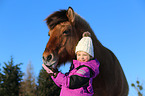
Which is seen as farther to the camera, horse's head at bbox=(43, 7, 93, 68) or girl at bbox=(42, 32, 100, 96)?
horse's head at bbox=(43, 7, 93, 68)

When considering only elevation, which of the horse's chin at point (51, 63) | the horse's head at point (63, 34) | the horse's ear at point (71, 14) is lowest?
the horse's chin at point (51, 63)

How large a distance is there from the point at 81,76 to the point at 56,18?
168 cm

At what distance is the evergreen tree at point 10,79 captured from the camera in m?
15.6

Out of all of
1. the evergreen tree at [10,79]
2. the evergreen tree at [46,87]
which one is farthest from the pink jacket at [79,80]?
the evergreen tree at [10,79]

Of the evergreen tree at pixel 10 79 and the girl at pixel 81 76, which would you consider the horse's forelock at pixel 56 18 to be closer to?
the girl at pixel 81 76

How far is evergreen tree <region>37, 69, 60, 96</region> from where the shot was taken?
1215 cm

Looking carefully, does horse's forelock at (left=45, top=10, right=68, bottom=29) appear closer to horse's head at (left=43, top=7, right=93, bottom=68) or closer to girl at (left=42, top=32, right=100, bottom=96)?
horse's head at (left=43, top=7, right=93, bottom=68)

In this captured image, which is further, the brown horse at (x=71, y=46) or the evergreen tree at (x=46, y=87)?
the evergreen tree at (x=46, y=87)

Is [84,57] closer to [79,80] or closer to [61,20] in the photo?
[79,80]

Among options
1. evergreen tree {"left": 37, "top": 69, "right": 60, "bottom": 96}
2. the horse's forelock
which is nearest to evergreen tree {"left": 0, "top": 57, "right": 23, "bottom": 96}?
evergreen tree {"left": 37, "top": 69, "right": 60, "bottom": 96}

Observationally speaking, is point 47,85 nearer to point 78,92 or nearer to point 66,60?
point 66,60

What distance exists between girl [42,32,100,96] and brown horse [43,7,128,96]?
62 cm

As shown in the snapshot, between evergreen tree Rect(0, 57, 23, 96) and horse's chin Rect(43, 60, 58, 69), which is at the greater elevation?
evergreen tree Rect(0, 57, 23, 96)

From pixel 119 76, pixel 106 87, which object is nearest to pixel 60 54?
pixel 106 87
